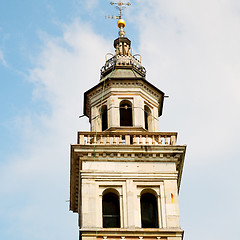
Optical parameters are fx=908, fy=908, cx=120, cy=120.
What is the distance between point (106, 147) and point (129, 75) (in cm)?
624

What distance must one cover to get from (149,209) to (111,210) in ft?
5.67

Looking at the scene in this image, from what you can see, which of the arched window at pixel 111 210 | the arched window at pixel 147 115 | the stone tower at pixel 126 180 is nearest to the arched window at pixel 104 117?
the stone tower at pixel 126 180

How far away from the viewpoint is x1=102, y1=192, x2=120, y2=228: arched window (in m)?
40.1

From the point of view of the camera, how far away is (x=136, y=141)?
42094 mm

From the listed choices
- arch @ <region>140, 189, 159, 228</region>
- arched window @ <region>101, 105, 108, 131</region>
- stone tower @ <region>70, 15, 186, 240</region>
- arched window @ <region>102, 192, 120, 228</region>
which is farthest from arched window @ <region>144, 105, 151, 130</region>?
arched window @ <region>102, 192, 120, 228</region>

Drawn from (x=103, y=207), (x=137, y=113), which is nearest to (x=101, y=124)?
(x=137, y=113)

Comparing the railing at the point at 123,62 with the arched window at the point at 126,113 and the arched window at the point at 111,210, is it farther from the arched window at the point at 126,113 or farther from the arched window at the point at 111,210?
the arched window at the point at 111,210

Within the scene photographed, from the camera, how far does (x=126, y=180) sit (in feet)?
134

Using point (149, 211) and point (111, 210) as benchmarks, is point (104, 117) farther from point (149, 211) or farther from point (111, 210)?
point (149, 211)

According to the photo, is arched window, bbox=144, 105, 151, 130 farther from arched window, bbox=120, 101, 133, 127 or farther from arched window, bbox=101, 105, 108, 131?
arched window, bbox=101, 105, 108, 131

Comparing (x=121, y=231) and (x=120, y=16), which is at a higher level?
(x=120, y=16)

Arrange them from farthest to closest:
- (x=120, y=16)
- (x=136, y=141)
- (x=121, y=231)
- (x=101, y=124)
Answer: (x=120, y=16) → (x=101, y=124) → (x=136, y=141) → (x=121, y=231)

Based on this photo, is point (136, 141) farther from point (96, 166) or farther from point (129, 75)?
point (129, 75)

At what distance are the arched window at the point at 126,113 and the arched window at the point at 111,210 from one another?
5193 millimetres
